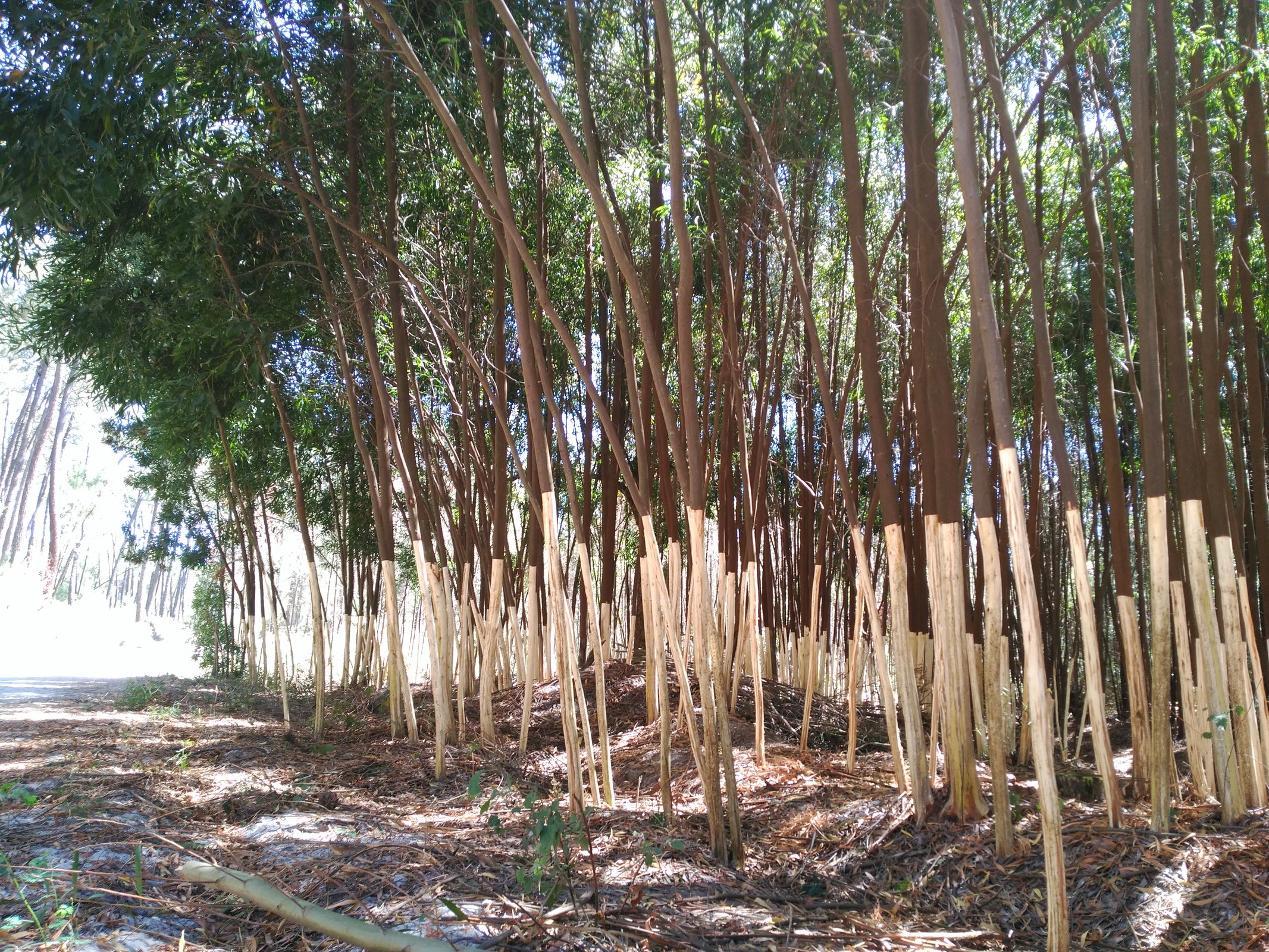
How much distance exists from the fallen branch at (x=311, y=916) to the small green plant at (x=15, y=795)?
4.36 ft

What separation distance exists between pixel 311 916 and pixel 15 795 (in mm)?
1858

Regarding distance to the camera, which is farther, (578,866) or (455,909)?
(578,866)

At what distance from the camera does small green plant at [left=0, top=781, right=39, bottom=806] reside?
107 inches

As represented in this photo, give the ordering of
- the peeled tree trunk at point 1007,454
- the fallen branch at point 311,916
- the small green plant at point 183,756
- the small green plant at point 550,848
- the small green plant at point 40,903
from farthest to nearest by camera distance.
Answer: the small green plant at point 183,756 → the small green plant at point 550,848 → the peeled tree trunk at point 1007,454 → the small green plant at point 40,903 → the fallen branch at point 311,916

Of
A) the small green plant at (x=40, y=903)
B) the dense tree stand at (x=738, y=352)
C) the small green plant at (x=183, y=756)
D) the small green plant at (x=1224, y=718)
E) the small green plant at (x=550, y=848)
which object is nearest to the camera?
the small green plant at (x=40, y=903)

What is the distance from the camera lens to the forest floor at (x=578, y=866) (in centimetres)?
186

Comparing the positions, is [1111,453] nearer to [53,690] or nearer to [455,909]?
[455,909]

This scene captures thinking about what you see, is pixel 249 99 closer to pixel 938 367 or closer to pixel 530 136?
pixel 530 136

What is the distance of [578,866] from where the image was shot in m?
2.37

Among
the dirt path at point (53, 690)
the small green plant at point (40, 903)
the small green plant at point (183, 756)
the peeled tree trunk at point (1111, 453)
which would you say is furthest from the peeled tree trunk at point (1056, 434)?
the dirt path at point (53, 690)

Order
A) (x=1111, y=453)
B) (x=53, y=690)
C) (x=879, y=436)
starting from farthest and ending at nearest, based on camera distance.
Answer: (x=53, y=690), (x=1111, y=453), (x=879, y=436)

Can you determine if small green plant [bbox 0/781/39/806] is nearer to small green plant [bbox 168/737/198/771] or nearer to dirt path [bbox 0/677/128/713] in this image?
small green plant [bbox 168/737/198/771]

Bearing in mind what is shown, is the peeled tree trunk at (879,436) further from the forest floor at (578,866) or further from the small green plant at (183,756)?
the small green plant at (183,756)

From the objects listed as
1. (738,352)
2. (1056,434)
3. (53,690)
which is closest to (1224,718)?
(1056,434)
